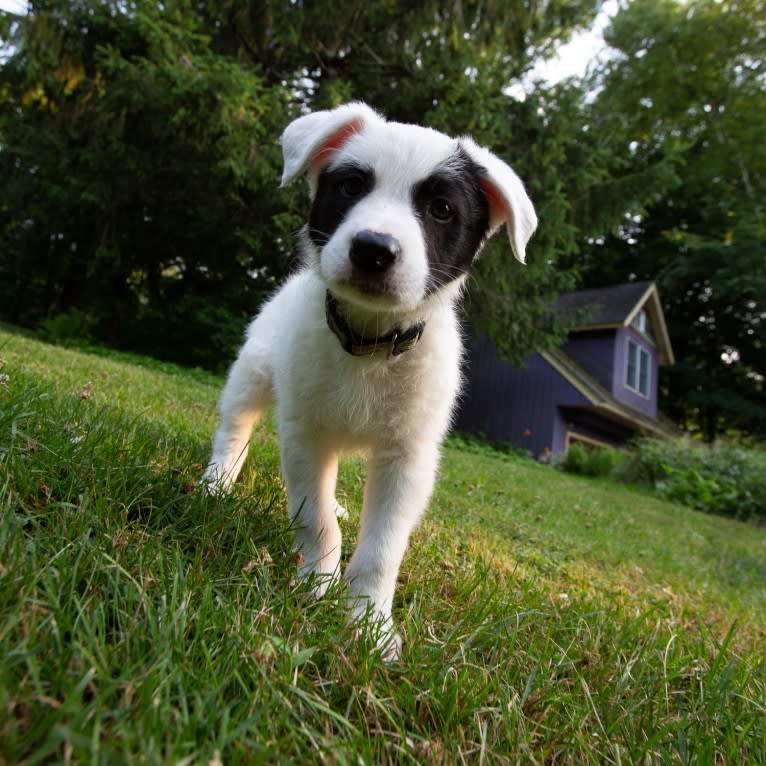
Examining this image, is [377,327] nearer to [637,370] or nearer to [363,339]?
[363,339]

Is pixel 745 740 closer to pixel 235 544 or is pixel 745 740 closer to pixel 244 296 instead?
pixel 235 544

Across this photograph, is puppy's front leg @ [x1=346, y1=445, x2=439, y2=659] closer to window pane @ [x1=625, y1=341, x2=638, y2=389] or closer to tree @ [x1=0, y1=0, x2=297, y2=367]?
tree @ [x1=0, y1=0, x2=297, y2=367]

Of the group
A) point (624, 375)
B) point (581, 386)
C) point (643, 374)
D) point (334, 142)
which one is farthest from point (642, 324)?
point (334, 142)

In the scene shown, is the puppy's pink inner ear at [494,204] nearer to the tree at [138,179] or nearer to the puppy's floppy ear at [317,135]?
the puppy's floppy ear at [317,135]

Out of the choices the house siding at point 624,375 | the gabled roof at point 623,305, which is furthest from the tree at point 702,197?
the house siding at point 624,375

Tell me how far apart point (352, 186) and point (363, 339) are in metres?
0.60

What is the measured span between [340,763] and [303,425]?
1464mm

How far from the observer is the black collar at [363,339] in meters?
2.46

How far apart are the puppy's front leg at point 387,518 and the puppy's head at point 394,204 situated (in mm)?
628

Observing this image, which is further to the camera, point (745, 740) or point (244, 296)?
point (244, 296)

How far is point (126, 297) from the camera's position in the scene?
17875 mm

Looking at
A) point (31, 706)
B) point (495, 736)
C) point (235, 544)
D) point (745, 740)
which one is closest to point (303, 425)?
point (235, 544)

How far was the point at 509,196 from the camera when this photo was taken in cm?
262

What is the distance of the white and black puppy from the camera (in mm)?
2219
